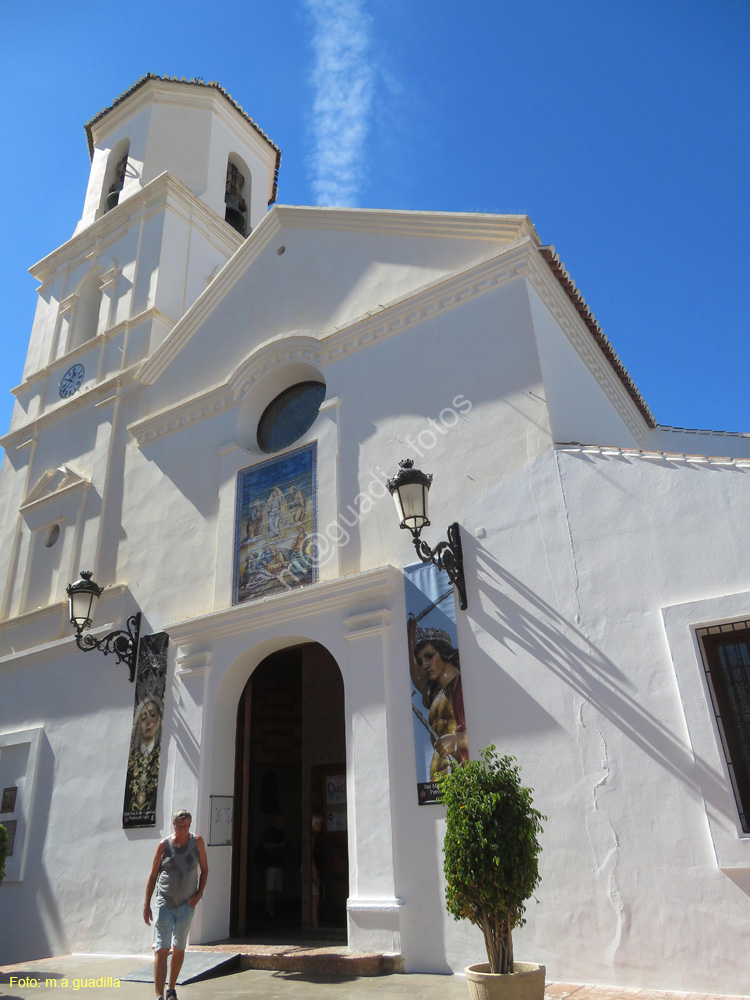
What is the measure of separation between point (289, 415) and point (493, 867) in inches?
262

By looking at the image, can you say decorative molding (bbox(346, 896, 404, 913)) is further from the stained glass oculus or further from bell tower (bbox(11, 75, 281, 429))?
bell tower (bbox(11, 75, 281, 429))

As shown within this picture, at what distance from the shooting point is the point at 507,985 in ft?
13.8

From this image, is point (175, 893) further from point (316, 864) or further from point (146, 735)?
point (316, 864)

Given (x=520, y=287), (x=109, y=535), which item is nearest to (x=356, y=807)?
(x=520, y=287)

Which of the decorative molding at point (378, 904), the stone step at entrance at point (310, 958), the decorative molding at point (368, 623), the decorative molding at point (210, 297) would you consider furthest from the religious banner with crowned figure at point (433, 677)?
the decorative molding at point (210, 297)

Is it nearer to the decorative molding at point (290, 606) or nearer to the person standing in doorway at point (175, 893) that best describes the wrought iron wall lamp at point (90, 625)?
the decorative molding at point (290, 606)

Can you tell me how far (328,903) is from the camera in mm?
9078

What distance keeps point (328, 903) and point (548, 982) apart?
4196mm

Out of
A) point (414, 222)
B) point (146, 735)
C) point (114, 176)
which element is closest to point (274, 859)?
point (146, 735)

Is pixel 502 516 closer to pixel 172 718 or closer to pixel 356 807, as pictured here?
pixel 356 807

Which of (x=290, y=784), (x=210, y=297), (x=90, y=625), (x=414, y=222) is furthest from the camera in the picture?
(x=210, y=297)

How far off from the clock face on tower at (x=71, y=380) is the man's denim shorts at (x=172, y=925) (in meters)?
10.2

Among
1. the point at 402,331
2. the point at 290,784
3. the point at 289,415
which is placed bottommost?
the point at 290,784

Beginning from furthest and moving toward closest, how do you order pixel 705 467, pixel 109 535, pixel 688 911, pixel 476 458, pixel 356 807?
pixel 109 535, pixel 476 458, pixel 356 807, pixel 705 467, pixel 688 911
